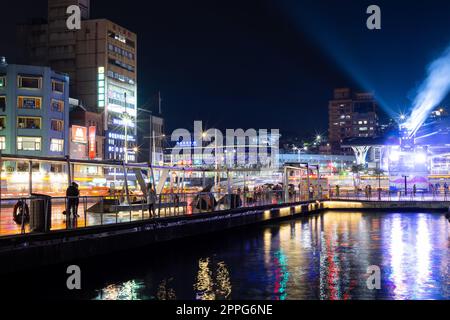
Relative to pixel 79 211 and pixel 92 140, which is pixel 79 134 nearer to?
pixel 92 140

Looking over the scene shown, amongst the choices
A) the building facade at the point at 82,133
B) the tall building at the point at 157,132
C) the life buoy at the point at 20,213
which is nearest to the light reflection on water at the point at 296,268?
the life buoy at the point at 20,213

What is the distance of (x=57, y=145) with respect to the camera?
260ft

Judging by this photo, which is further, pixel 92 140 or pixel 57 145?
pixel 92 140

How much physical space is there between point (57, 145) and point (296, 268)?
65437 mm

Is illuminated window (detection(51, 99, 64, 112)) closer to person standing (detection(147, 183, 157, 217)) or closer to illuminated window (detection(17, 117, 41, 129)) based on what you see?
illuminated window (detection(17, 117, 41, 129))

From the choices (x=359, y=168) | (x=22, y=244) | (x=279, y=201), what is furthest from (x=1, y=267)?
(x=359, y=168)

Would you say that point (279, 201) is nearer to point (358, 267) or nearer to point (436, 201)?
point (436, 201)

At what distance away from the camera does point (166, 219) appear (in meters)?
26.4

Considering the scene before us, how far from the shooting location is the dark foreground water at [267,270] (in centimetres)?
1538

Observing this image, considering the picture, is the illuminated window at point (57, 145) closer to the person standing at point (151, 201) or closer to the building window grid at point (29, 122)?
the building window grid at point (29, 122)

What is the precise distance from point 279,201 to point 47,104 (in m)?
43.3

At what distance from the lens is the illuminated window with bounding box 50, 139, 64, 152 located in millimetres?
77988

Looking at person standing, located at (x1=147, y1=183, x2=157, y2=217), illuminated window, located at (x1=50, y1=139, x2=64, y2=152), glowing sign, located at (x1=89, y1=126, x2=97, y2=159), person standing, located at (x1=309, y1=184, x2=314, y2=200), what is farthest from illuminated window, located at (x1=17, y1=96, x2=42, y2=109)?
person standing, located at (x1=147, y1=183, x2=157, y2=217)

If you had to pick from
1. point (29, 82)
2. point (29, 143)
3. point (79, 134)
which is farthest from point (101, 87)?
point (29, 143)
